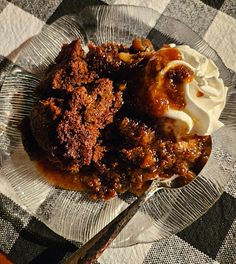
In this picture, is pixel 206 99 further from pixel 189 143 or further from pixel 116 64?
pixel 116 64

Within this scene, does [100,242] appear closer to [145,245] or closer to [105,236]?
[105,236]

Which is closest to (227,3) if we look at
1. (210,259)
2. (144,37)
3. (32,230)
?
(144,37)

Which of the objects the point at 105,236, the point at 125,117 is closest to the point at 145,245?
the point at 105,236

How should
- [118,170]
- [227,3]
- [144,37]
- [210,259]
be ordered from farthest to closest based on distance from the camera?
[227,3]
[144,37]
[210,259]
[118,170]

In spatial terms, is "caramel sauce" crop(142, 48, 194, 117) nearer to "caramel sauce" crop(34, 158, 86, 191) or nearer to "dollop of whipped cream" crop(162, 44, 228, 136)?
"dollop of whipped cream" crop(162, 44, 228, 136)

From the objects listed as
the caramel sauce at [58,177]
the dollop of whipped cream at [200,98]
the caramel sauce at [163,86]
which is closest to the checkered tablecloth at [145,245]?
the caramel sauce at [58,177]

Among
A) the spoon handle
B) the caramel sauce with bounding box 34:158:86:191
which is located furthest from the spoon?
the caramel sauce with bounding box 34:158:86:191
